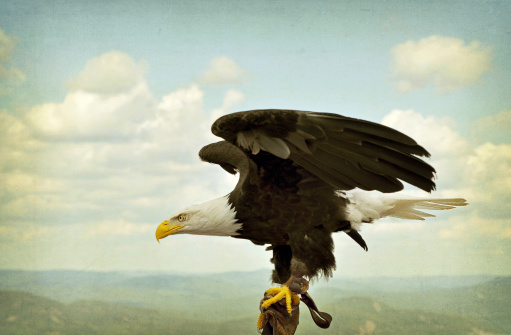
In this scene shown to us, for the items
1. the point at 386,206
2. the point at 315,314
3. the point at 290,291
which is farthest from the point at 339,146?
the point at 315,314

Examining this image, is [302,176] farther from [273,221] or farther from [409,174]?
[409,174]

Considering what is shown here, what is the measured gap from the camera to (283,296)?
2.60 metres

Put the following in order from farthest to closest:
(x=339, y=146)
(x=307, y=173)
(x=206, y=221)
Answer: (x=206, y=221) → (x=307, y=173) → (x=339, y=146)

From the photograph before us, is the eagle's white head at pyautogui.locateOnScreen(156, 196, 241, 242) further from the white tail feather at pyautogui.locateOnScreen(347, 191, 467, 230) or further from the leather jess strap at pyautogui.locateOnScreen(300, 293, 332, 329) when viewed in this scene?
the white tail feather at pyautogui.locateOnScreen(347, 191, 467, 230)

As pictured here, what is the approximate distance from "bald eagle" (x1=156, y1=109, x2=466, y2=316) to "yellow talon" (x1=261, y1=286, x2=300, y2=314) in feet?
0.07

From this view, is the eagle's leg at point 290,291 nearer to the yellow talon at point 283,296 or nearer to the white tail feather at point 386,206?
the yellow talon at point 283,296

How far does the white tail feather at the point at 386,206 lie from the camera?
8.94ft

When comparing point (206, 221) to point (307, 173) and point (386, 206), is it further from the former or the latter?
point (386, 206)

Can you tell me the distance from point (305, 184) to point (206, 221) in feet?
1.82

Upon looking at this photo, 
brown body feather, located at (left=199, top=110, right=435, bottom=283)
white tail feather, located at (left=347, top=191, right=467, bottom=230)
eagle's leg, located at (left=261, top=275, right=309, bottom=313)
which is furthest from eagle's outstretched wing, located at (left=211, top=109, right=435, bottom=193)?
eagle's leg, located at (left=261, top=275, right=309, bottom=313)

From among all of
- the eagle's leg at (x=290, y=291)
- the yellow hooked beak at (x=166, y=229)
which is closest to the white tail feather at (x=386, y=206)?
the eagle's leg at (x=290, y=291)

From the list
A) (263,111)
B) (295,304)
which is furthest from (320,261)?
(263,111)

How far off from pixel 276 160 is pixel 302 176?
0.15 meters

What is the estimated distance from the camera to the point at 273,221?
8.55 feet
